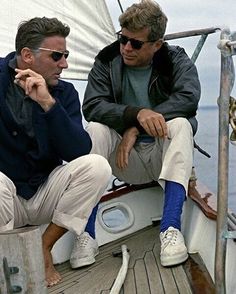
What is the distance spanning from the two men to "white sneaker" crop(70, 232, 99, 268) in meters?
0.39

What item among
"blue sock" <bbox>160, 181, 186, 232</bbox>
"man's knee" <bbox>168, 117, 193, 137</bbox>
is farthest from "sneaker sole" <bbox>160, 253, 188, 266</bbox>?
"man's knee" <bbox>168, 117, 193, 137</bbox>

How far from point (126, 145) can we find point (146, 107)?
30 cm

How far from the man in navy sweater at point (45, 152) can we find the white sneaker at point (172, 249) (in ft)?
1.18

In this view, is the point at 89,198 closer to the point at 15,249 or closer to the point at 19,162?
the point at 19,162

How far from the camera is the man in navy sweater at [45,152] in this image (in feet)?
9.99

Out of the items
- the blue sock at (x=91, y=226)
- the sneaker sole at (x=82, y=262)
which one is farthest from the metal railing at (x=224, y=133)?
the blue sock at (x=91, y=226)

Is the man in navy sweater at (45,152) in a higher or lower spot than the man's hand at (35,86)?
lower

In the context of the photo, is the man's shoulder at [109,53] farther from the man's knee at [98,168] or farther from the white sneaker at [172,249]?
the white sneaker at [172,249]

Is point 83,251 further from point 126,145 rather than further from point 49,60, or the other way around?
point 49,60

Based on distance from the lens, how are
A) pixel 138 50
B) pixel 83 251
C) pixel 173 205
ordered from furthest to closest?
pixel 138 50
pixel 83 251
pixel 173 205

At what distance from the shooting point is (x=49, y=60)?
122 inches

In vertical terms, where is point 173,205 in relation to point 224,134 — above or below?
below

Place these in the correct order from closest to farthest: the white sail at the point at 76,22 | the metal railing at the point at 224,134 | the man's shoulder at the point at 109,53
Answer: the metal railing at the point at 224,134 → the man's shoulder at the point at 109,53 → the white sail at the point at 76,22

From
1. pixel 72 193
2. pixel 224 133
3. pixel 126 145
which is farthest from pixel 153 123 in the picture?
pixel 224 133
